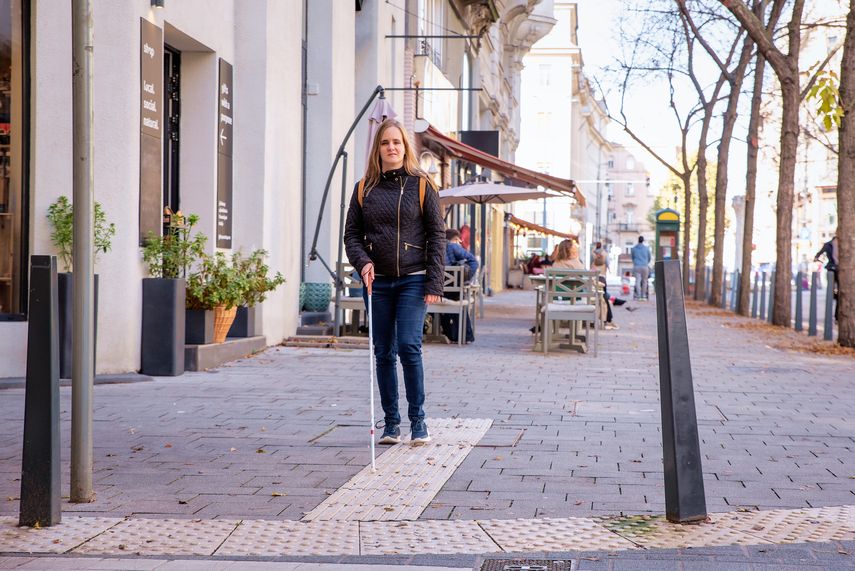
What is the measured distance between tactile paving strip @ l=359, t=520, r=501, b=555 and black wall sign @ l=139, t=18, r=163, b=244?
6.52m

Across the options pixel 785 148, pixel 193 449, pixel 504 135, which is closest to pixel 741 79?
pixel 785 148

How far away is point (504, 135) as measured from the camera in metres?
46.4

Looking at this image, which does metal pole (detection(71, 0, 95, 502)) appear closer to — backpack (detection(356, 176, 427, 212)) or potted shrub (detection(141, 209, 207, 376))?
backpack (detection(356, 176, 427, 212))

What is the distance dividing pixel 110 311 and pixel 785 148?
1327cm

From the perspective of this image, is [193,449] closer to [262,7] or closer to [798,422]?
[798,422]

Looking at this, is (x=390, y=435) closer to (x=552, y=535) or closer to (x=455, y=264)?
(x=552, y=535)

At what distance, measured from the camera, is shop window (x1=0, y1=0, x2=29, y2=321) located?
9.61m

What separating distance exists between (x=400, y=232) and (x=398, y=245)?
8 cm

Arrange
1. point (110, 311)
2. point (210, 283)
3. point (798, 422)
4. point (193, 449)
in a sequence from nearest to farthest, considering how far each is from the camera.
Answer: point (193, 449), point (798, 422), point (110, 311), point (210, 283)

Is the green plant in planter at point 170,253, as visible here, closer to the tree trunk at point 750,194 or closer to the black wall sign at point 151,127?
the black wall sign at point 151,127

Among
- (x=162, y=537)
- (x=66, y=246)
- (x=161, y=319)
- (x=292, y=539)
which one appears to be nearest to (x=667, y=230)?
(x=161, y=319)

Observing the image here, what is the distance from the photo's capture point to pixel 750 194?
26984 millimetres

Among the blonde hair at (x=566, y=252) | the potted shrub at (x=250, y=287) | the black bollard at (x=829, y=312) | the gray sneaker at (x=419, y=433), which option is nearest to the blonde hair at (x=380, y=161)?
the gray sneaker at (x=419, y=433)

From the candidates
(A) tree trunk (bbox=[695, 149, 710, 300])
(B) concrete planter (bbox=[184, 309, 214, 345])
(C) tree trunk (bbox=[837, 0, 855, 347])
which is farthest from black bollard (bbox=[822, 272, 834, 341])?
(A) tree trunk (bbox=[695, 149, 710, 300])
